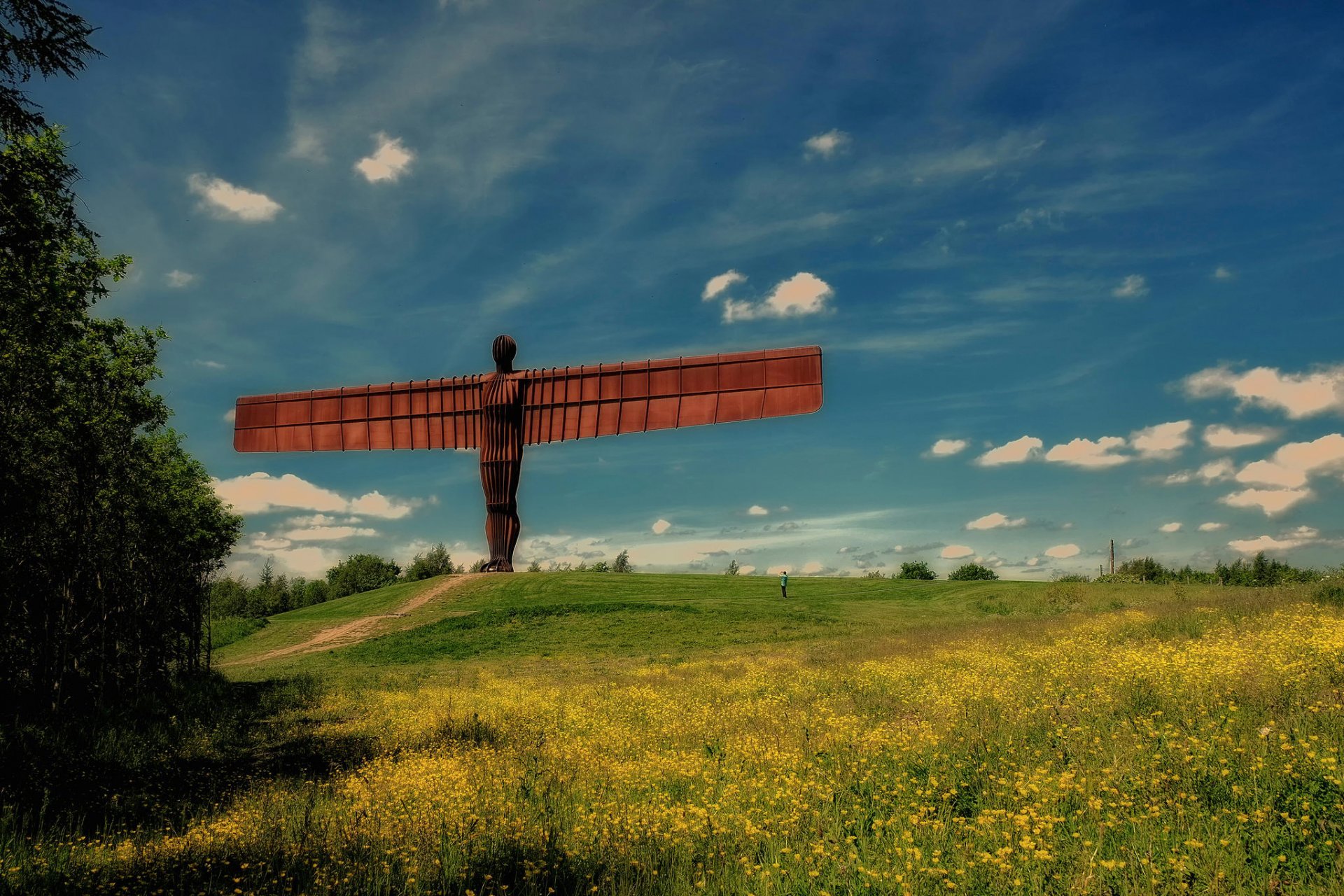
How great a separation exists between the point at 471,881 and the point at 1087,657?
12072 millimetres

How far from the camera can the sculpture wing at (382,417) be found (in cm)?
3506

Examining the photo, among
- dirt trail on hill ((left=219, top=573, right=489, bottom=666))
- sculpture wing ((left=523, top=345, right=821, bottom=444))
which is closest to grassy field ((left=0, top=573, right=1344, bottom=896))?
sculpture wing ((left=523, top=345, right=821, bottom=444))

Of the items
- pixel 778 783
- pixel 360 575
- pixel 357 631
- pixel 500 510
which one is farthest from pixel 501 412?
pixel 360 575

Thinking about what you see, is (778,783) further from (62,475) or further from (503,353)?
(503,353)

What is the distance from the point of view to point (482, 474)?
34.5 metres

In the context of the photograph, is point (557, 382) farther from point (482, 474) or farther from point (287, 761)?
point (287, 761)

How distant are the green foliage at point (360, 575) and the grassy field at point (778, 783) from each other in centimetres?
8451

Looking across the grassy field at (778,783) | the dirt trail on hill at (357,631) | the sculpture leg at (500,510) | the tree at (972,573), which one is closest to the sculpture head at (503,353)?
the sculpture leg at (500,510)

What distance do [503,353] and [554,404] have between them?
3.89m

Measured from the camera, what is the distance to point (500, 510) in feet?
115

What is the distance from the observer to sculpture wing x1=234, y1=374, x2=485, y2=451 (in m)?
35.1

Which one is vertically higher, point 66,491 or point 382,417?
point 382,417

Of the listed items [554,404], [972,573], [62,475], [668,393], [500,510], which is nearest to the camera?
[62,475]

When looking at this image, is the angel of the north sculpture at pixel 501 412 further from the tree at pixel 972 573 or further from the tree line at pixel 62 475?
the tree at pixel 972 573
